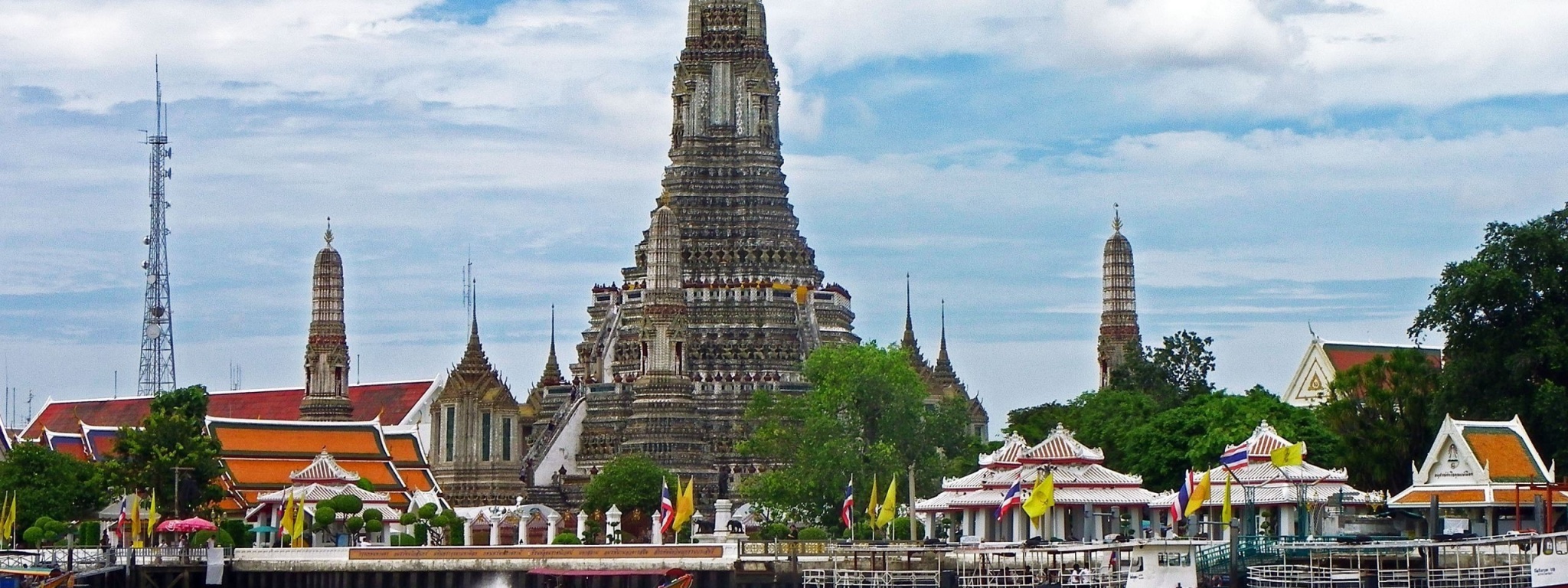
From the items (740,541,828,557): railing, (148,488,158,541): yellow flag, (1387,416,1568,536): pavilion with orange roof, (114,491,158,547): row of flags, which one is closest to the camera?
(1387,416,1568,536): pavilion with orange roof

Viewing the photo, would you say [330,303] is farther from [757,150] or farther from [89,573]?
[89,573]

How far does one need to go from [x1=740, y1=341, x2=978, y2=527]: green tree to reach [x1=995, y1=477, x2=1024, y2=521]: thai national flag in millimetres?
13285

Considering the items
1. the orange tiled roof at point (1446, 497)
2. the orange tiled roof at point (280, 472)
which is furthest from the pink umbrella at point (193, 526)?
the orange tiled roof at point (1446, 497)

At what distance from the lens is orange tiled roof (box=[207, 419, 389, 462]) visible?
4264 inches

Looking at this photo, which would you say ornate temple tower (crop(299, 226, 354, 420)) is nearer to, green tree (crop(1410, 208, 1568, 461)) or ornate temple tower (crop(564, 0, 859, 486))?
ornate temple tower (crop(564, 0, 859, 486))

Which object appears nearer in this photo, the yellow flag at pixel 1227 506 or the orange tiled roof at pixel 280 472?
the yellow flag at pixel 1227 506

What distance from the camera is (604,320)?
126000mm

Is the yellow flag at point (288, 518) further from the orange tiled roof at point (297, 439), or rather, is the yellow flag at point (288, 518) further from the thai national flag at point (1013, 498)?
the thai national flag at point (1013, 498)

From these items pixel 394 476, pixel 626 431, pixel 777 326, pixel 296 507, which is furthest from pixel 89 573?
pixel 777 326

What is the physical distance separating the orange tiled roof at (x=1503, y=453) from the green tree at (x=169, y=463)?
40875 mm

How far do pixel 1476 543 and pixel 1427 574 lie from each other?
4.36ft

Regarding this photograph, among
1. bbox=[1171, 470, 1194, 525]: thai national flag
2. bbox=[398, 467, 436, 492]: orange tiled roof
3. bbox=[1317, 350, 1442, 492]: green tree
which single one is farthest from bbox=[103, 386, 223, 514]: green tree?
bbox=[1171, 470, 1194, 525]: thai national flag

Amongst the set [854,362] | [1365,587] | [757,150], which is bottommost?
[1365,587]

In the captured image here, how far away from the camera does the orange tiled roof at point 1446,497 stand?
77.5 meters
